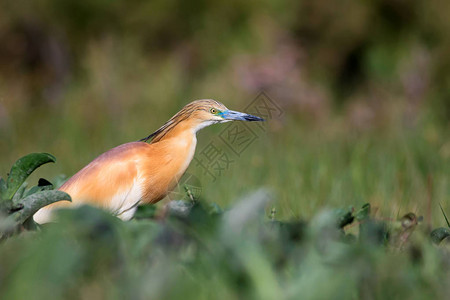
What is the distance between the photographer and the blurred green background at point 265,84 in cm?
418

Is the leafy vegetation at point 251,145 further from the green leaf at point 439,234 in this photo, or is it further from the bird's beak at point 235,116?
the bird's beak at point 235,116

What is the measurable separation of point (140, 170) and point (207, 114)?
321 millimetres

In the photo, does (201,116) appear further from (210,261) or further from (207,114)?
(210,261)

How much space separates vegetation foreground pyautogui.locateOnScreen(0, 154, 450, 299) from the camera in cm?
127

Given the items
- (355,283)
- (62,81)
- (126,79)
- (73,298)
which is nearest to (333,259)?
(355,283)

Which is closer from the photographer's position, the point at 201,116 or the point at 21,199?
the point at 21,199

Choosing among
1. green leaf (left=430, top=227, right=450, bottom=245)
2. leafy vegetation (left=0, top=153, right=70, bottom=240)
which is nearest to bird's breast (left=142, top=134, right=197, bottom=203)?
leafy vegetation (left=0, top=153, right=70, bottom=240)

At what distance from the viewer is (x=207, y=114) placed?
8.68 feet

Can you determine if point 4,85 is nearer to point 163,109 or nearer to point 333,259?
point 163,109

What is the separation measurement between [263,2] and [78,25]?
1981mm

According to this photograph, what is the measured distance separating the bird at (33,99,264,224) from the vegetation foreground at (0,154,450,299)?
34.7 inches

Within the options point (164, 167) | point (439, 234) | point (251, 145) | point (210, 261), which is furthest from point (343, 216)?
point (251, 145)

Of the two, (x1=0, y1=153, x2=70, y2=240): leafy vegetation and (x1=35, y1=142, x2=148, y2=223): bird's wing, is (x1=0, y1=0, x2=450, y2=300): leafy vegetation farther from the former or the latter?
(x1=35, y1=142, x2=148, y2=223): bird's wing

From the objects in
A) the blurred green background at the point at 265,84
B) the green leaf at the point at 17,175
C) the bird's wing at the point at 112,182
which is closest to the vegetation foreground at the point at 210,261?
the green leaf at the point at 17,175
